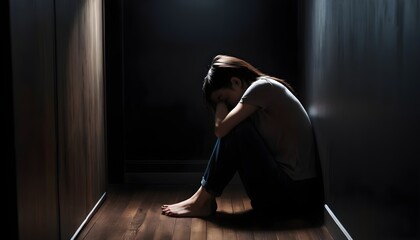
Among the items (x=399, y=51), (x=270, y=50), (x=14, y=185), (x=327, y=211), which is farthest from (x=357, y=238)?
(x=270, y=50)

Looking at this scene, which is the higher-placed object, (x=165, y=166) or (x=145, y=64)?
(x=145, y=64)

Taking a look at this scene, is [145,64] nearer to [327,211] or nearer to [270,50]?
[270,50]

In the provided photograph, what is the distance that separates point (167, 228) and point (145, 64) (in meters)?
1.43

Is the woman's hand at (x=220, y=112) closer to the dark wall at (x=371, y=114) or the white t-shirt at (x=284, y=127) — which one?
the white t-shirt at (x=284, y=127)

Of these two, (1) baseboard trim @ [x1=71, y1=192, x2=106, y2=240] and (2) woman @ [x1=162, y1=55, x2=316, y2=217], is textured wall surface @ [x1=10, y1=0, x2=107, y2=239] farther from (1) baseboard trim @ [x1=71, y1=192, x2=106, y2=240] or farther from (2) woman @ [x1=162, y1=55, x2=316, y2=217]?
(2) woman @ [x1=162, y1=55, x2=316, y2=217]

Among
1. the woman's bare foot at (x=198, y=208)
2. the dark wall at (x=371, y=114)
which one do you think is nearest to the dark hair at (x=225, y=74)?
the dark wall at (x=371, y=114)

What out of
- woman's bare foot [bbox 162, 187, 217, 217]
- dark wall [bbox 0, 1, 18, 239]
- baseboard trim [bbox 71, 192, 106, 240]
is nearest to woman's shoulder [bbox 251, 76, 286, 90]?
woman's bare foot [bbox 162, 187, 217, 217]

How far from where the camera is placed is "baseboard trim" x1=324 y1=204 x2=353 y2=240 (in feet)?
7.47

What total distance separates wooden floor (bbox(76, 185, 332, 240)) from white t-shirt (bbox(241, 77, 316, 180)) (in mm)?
290

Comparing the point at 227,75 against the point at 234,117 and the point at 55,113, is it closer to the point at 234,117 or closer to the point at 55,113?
the point at 234,117

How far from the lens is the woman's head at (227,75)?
2975 millimetres

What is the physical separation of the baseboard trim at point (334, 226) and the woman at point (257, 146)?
0.75 ft

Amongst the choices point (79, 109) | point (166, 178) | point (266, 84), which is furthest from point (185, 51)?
point (79, 109)

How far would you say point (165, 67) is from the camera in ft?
12.4
